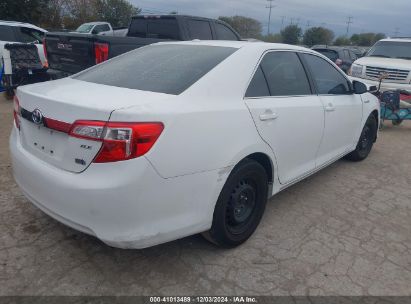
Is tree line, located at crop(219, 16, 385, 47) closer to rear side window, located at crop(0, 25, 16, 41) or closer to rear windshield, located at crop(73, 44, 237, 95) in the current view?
rear side window, located at crop(0, 25, 16, 41)

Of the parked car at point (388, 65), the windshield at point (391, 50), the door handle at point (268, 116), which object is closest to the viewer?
the door handle at point (268, 116)

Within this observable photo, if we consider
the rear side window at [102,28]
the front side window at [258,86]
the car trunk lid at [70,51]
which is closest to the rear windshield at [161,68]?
the front side window at [258,86]

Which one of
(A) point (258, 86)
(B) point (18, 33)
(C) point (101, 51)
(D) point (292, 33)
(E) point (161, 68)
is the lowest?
(D) point (292, 33)

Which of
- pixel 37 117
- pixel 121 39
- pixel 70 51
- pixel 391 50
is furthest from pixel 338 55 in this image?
pixel 37 117

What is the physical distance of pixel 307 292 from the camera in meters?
2.60

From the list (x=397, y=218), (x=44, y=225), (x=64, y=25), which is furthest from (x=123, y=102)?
(x=64, y=25)

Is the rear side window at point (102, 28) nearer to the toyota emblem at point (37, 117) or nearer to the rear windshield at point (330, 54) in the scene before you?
the rear windshield at point (330, 54)

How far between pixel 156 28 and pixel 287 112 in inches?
226

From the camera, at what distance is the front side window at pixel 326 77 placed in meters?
3.99

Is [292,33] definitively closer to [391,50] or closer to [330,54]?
[330,54]

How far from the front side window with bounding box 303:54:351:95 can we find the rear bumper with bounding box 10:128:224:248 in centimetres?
205

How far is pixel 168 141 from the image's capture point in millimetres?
2291

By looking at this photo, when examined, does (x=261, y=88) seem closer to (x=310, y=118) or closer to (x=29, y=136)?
(x=310, y=118)

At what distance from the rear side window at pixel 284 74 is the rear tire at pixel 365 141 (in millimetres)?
2055
